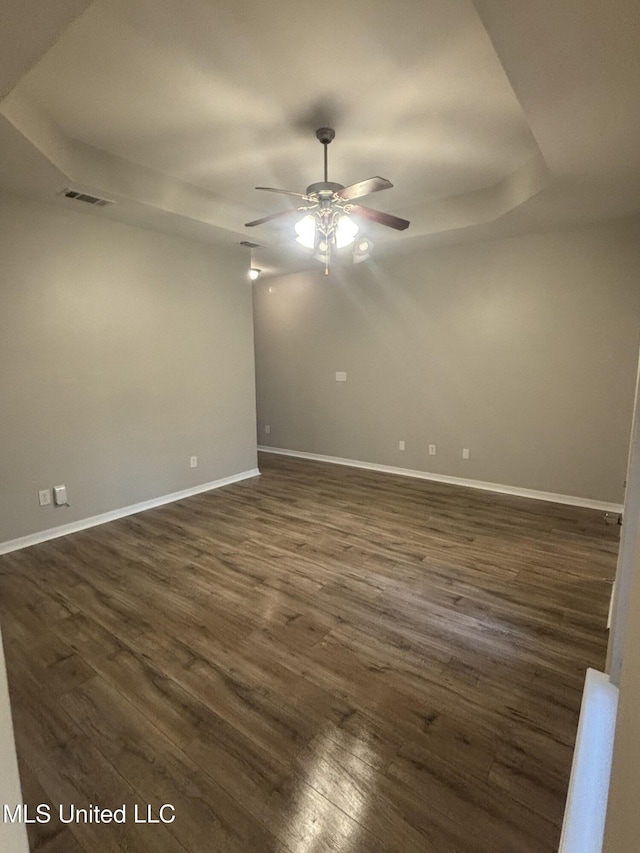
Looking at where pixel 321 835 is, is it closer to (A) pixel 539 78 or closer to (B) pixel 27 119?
(A) pixel 539 78

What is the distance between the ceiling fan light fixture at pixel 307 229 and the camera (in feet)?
9.22

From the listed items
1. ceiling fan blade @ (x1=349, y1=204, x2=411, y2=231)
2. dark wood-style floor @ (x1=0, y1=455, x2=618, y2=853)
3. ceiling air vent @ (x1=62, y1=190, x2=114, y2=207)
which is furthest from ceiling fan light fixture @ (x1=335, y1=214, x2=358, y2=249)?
dark wood-style floor @ (x1=0, y1=455, x2=618, y2=853)

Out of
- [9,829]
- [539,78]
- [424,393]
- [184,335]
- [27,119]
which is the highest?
[27,119]

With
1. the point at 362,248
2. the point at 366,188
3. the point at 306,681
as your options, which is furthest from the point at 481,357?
the point at 306,681

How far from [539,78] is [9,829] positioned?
9.62 ft

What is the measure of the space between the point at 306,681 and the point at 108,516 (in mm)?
2614

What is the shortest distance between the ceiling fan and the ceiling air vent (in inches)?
46.0

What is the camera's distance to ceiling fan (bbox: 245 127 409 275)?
2.57 metres

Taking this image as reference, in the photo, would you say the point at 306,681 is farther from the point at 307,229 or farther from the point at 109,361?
the point at 109,361

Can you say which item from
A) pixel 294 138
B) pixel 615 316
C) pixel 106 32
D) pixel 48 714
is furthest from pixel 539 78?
pixel 48 714

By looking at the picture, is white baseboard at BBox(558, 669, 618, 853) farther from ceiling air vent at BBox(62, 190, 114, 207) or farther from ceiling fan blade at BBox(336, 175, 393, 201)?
ceiling air vent at BBox(62, 190, 114, 207)

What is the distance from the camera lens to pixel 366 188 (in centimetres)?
236

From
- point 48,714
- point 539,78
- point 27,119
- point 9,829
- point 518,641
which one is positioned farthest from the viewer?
point 27,119

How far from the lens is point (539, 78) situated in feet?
5.76
